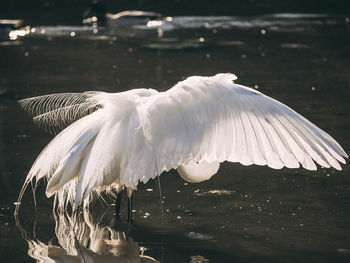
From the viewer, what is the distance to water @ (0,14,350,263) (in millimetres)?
5195

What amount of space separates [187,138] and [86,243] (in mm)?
1068

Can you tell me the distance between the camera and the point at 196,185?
671cm

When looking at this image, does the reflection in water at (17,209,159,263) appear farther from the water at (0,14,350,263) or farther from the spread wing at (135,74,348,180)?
the spread wing at (135,74,348,180)

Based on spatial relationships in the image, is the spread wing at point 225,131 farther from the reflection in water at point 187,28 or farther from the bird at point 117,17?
the bird at point 117,17

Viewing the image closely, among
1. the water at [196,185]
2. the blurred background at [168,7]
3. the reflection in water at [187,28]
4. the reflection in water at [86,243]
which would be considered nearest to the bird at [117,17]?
the reflection in water at [187,28]

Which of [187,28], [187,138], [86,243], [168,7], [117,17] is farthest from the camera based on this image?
[168,7]

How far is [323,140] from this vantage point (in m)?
5.01

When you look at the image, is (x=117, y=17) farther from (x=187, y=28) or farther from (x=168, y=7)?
(x=168, y=7)

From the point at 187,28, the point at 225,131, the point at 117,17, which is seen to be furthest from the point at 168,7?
the point at 225,131

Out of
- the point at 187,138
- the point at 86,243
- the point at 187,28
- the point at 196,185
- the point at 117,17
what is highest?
the point at 117,17

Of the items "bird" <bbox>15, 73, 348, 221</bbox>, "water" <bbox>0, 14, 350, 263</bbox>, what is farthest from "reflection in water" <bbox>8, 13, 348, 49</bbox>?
"bird" <bbox>15, 73, 348, 221</bbox>

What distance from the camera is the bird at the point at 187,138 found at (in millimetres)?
4977

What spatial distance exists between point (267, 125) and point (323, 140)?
39cm

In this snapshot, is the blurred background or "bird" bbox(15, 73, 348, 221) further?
the blurred background
